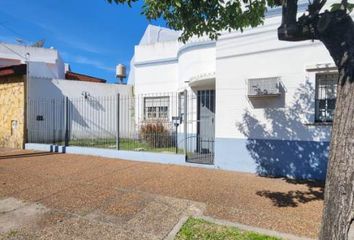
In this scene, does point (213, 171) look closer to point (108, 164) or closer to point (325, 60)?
point (108, 164)

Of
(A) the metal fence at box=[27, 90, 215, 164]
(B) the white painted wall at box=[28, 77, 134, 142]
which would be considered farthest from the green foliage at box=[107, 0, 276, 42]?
(B) the white painted wall at box=[28, 77, 134, 142]

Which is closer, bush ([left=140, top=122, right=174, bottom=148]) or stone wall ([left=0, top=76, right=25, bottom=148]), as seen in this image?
bush ([left=140, top=122, right=174, bottom=148])

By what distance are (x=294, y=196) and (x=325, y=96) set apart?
2.88 metres

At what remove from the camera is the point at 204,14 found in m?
4.77

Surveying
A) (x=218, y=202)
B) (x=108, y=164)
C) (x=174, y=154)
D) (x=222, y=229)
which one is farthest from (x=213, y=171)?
(x=222, y=229)

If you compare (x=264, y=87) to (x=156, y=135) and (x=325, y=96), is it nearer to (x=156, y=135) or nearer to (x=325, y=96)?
(x=325, y=96)

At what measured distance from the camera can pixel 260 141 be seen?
799 cm

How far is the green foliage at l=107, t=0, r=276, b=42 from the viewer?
448cm

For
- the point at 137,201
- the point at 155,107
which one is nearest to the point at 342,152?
the point at 137,201

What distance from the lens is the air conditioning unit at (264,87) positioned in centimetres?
754

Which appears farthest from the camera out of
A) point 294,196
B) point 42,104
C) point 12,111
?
point 42,104

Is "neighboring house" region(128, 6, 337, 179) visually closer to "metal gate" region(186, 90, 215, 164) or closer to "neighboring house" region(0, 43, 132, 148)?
"metal gate" region(186, 90, 215, 164)

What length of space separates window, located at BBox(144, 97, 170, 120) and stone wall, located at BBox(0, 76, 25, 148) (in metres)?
5.71

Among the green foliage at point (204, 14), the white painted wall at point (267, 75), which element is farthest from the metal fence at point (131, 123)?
the green foliage at point (204, 14)
